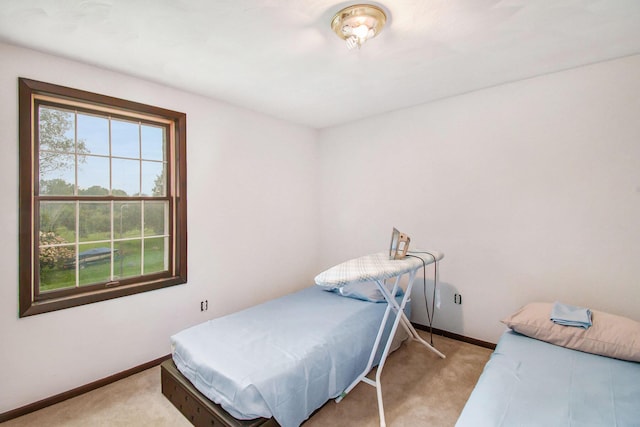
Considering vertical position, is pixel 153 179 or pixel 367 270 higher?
pixel 153 179

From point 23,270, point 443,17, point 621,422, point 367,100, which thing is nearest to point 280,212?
point 367,100

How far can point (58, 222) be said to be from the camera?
2.26 meters

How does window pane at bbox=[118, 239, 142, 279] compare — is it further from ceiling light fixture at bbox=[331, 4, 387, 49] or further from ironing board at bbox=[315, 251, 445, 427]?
ceiling light fixture at bbox=[331, 4, 387, 49]

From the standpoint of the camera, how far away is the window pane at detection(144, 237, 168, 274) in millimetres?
2734

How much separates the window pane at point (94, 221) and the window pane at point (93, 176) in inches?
4.0

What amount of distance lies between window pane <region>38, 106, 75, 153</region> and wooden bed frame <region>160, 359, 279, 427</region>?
1.86 metres

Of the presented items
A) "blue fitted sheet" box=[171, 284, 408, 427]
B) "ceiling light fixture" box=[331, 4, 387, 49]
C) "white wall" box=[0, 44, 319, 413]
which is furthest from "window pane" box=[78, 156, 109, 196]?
"ceiling light fixture" box=[331, 4, 387, 49]

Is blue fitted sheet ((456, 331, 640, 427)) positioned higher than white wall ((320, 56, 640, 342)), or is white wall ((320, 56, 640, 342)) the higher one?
white wall ((320, 56, 640, 342))

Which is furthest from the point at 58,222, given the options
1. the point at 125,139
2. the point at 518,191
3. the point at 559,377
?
the point at 518,191

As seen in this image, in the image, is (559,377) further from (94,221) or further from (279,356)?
(94,221)

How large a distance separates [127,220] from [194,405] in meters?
1.67

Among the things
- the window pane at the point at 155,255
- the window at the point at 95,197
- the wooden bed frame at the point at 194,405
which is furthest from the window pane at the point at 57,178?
the wooden bed frame at the point at 194,405

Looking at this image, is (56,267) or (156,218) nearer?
(56,267)

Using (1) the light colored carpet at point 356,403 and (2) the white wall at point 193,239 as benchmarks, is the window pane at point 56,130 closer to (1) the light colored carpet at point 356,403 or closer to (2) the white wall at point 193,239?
(2) the white wall at point 193,239
